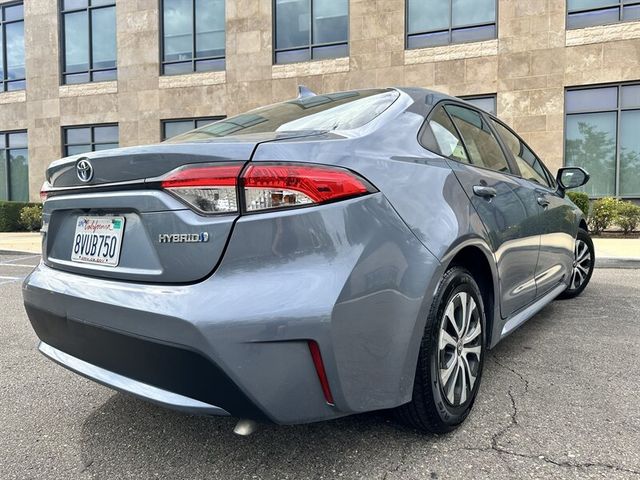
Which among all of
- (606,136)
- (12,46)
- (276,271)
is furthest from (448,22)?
(12,46)

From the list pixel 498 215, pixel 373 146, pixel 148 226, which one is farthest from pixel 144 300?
pixel 498 215

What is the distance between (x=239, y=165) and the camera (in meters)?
1.77

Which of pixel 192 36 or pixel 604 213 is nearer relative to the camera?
pixel 604 213

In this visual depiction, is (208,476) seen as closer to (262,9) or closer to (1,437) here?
(1,437)

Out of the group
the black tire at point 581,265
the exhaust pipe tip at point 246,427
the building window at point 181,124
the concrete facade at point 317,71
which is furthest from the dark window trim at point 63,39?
the exhaust pipe tip at point 246,427

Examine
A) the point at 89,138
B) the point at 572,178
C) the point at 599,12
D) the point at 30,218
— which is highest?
the point at 599,12

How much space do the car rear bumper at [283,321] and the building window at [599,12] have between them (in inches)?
526

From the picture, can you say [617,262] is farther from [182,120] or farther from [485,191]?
[182,120]

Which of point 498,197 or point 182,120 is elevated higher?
point 182,120

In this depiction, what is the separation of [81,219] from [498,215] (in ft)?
Result: 6.70

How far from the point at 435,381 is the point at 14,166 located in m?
20.7

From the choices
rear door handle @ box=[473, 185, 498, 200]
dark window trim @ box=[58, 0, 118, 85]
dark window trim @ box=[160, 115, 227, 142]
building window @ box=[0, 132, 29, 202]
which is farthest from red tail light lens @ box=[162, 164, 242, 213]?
building window @ box=[0, 132, 29, 202]

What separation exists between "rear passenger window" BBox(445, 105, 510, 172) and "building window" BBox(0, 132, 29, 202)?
19.3 meters

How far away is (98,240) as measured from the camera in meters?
2.09
